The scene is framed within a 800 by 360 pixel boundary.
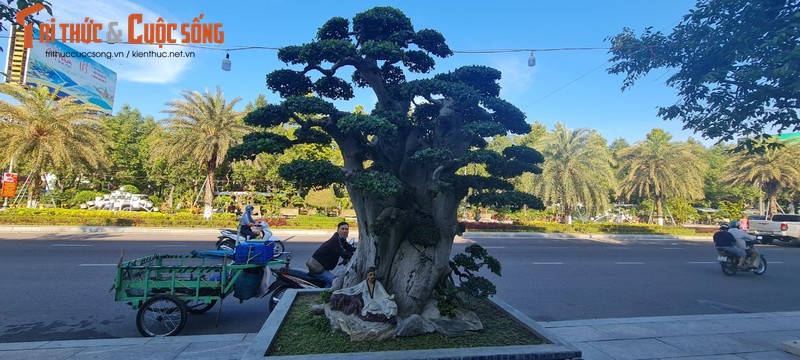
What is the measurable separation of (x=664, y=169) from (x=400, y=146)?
1126 inches

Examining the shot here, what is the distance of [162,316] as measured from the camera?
5.59m

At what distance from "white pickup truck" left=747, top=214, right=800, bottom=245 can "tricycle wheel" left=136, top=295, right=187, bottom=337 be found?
2737 centimetres

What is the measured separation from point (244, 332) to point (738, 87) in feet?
24.6

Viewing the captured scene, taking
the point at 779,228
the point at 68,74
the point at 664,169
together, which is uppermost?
the point at 68,74

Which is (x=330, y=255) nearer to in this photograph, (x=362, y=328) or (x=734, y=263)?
(x=362, y=328)

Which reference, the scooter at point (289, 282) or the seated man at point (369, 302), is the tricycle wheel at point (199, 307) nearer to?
the scooter at point (289, 282)

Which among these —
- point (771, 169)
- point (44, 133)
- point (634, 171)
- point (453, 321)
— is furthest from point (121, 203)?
point (771, 169)

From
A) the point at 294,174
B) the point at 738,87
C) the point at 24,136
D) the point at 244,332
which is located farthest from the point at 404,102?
the point at 24,136

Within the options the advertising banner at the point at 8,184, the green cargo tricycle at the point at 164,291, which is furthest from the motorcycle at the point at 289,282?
the advertising banner at the point at 8,184

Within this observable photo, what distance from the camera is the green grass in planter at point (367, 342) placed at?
380 centimetres

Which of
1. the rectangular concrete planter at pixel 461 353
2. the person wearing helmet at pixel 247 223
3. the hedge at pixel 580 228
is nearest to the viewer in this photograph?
the rectangular concrete planter at pixel 461 353

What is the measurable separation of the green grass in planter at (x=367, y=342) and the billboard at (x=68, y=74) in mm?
35207

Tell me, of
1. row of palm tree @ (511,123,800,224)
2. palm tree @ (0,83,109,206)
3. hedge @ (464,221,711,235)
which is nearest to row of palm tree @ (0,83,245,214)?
palm tree @ (0,83,109,206)

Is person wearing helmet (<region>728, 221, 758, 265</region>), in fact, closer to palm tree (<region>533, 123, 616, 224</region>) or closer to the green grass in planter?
the green grass in planter
